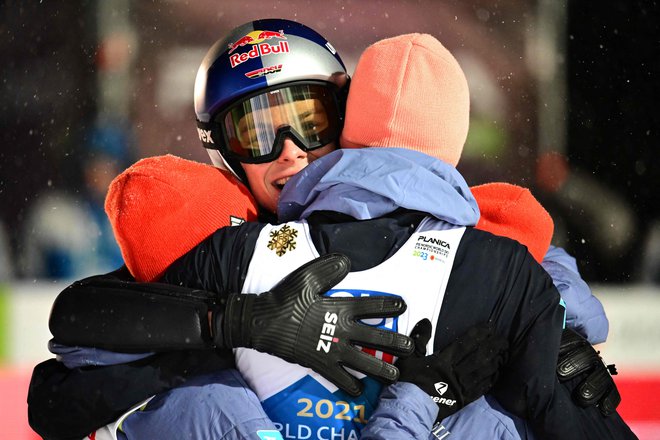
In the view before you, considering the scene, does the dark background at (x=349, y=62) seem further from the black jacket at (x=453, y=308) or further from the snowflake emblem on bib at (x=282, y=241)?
the snowflake emblem on bib at (x=282, y=241)

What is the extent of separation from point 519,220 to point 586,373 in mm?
424

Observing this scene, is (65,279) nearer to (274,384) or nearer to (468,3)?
(468,3)

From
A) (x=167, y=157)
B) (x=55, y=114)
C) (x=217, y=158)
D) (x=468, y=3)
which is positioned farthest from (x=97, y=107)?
(x=167, y=157)

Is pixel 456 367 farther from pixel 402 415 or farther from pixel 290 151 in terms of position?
pixel 290 151

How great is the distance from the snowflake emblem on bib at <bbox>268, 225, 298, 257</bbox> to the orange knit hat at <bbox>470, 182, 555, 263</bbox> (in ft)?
1.79

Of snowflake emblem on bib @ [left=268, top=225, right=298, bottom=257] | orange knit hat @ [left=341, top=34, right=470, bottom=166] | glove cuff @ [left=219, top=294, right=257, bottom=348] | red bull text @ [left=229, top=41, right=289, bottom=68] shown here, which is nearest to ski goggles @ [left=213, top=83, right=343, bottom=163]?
red bull text @ [left=229, top=41, right=289, bottom=68]

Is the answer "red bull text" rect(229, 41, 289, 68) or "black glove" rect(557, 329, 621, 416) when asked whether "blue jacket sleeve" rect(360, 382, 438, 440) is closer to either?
"black glove" rect(557, 329, 621, 416)

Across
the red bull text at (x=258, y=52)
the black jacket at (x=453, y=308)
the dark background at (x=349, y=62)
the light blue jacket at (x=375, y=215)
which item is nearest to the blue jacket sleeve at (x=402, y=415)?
the light blue jacket at (x=375, y=215)

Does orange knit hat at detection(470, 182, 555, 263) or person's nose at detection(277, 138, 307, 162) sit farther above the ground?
person's nose at detection(277, 138, 307, 162)

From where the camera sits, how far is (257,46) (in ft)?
9.63

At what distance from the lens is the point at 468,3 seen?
26.1 feet

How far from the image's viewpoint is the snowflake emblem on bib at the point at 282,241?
2125 mm

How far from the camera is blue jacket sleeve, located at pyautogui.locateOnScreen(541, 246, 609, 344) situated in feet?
8.37

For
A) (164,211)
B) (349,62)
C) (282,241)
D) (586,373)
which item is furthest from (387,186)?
(349,62)
